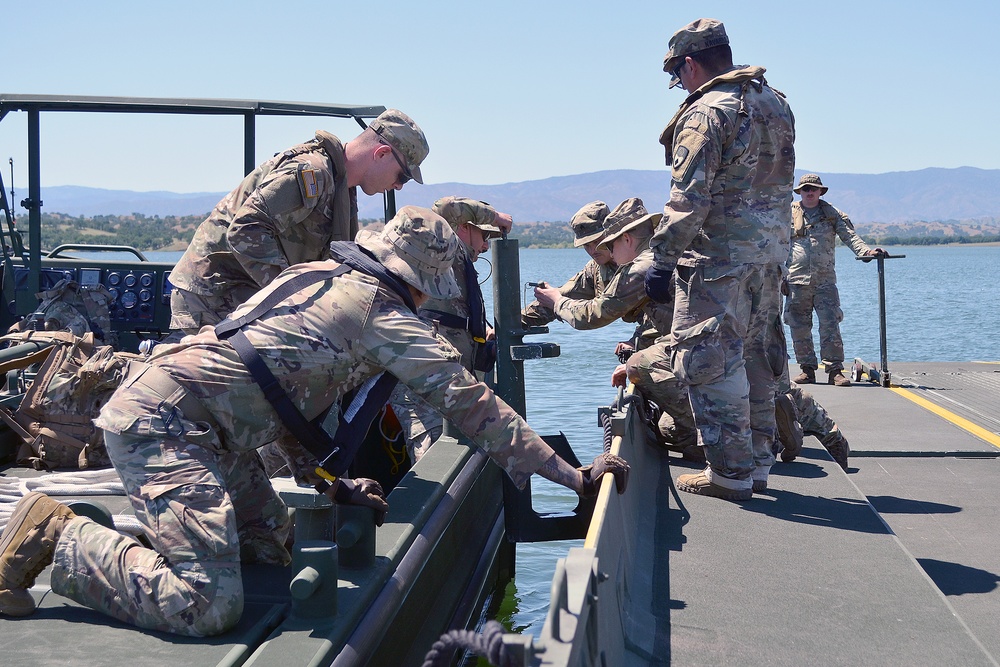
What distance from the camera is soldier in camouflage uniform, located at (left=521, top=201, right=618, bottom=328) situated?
5531 millimetres

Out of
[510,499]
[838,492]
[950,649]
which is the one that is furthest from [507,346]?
[950,649]

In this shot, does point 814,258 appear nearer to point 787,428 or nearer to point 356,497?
point 787,428

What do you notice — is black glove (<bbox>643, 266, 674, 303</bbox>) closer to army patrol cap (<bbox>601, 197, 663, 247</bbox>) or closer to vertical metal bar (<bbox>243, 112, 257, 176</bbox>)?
army patrol cap (<bbox>601, 197, 663, 247</bbox>)

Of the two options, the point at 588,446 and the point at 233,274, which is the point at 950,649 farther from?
the point at 588,446

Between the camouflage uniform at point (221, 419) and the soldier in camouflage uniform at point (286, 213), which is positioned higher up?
the soldier in camouflage uniform at point (286, 213)

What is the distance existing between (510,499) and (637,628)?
5.03 feet

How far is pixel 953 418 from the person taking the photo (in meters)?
7.48

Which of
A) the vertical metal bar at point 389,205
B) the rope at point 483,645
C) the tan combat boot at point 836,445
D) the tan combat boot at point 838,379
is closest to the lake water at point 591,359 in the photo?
the vertical metal bar at point 389,205

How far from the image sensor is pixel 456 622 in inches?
194

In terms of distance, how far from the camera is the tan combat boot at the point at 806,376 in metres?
9.86

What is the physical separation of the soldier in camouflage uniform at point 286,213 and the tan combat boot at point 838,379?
6.03 metres

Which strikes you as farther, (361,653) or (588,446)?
(588,446)

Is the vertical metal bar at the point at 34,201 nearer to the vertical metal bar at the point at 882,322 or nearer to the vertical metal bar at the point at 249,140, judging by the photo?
the vertical metal bar at the point at 249,140

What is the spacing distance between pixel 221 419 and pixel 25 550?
2.12 ft
